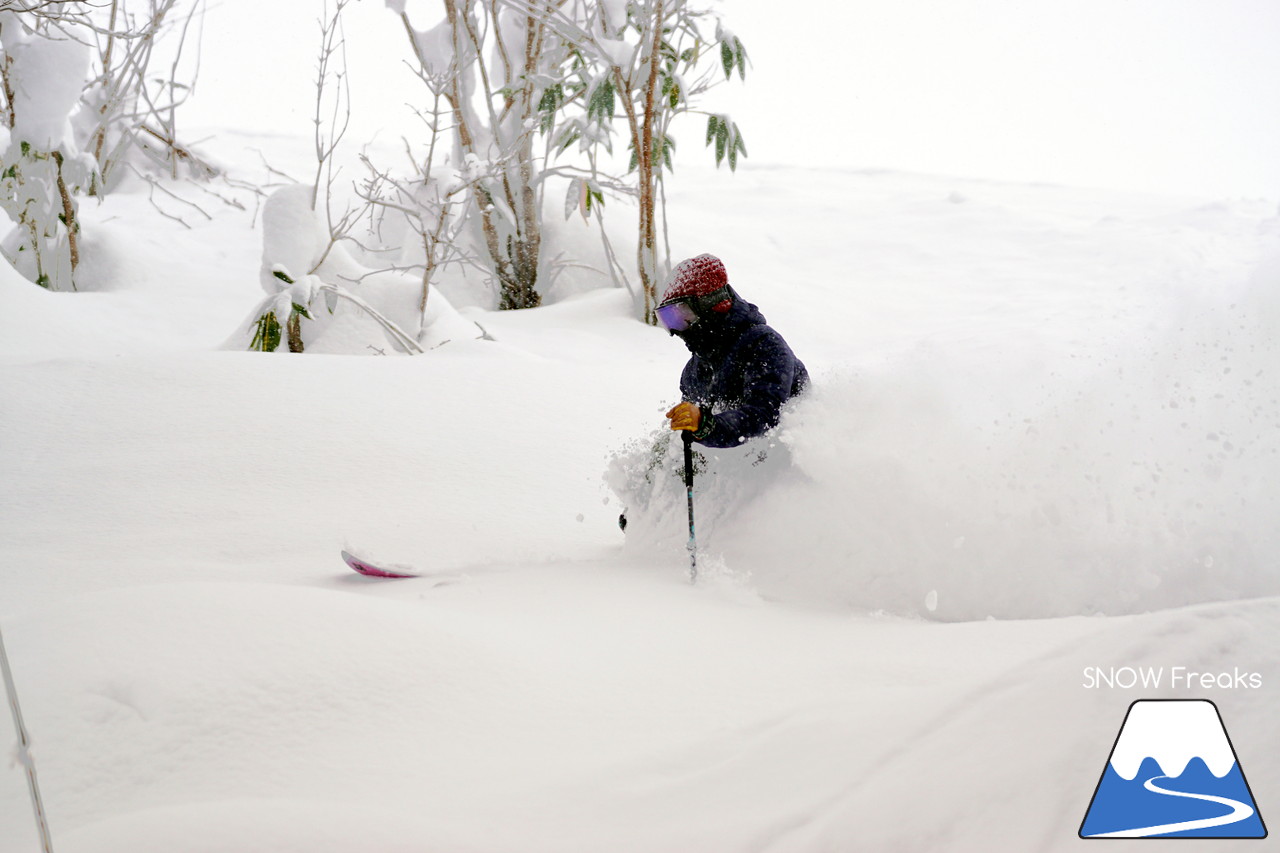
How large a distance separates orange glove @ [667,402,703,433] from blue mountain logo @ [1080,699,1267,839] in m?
1.62

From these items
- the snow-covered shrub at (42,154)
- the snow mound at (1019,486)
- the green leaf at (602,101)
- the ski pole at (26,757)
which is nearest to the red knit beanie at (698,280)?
the snow mound at (1019,486)

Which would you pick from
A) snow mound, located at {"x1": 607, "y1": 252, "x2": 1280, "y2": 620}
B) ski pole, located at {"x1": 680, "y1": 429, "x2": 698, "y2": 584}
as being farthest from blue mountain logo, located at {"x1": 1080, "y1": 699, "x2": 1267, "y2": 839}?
ski pole, located at {"x1": 680, "y1": 429, "x2": 698, "y2": 584}

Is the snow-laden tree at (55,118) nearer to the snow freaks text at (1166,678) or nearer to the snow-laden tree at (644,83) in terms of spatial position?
the snow-laden tree at (644,83)

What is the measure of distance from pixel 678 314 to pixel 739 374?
259 millimetres

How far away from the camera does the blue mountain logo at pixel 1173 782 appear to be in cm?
96

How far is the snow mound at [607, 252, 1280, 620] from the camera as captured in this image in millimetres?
2273

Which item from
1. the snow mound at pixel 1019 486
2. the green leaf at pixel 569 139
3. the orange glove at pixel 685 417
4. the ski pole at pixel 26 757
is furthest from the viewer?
the green leaf at pixel 569 139

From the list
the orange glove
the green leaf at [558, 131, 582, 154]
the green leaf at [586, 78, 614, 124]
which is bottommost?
the orange glove

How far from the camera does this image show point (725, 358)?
2.87 m

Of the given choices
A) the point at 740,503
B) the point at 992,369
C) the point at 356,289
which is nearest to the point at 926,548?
the point at 740,503

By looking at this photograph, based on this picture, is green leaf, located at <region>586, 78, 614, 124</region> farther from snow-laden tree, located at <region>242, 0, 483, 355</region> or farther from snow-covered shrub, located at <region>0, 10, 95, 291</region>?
snow-covered shrub, located at <region>0, 10, 95, 291</region>

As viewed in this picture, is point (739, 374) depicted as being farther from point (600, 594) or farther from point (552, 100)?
point (552, 100)

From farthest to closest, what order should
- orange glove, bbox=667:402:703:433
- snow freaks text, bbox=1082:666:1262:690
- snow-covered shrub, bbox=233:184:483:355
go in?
snow-covered shrub, bbox=233:184:483:355
orange glove, bbox=667:402:703:433
snow freaks text, bbox=1082:666:1262:690

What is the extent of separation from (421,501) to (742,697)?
2178 millimetres
